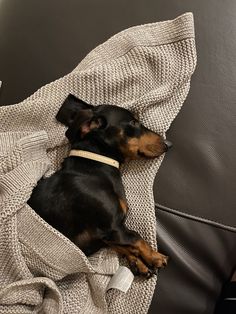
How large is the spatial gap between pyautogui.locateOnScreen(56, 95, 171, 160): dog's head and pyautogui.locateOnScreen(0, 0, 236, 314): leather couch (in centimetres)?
6

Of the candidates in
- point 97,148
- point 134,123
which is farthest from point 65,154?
point 134,123

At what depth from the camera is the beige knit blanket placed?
42.8 inches

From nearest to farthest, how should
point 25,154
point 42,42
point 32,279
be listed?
point 32,279
point 25,154
point 42,42

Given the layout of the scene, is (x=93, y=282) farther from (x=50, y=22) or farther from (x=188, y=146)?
(x=50, y=22)

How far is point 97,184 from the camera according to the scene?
1175 mm

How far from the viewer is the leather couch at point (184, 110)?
1.15 meters

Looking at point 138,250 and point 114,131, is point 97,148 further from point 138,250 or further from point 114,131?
point 138,250

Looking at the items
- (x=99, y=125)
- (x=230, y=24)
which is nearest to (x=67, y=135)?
(x=99, y=125)

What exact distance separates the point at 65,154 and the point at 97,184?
17 cm

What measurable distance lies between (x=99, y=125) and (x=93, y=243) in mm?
328

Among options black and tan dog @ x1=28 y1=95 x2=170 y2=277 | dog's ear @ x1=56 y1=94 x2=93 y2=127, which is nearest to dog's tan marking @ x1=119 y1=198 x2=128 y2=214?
black and tan dog @ x1=28 y1=95 x2=170 y2=277

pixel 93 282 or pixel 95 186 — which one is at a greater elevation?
pixel 95 186

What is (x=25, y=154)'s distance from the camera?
118 cm

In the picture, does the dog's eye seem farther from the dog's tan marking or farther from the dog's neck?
the dog's tan marking
